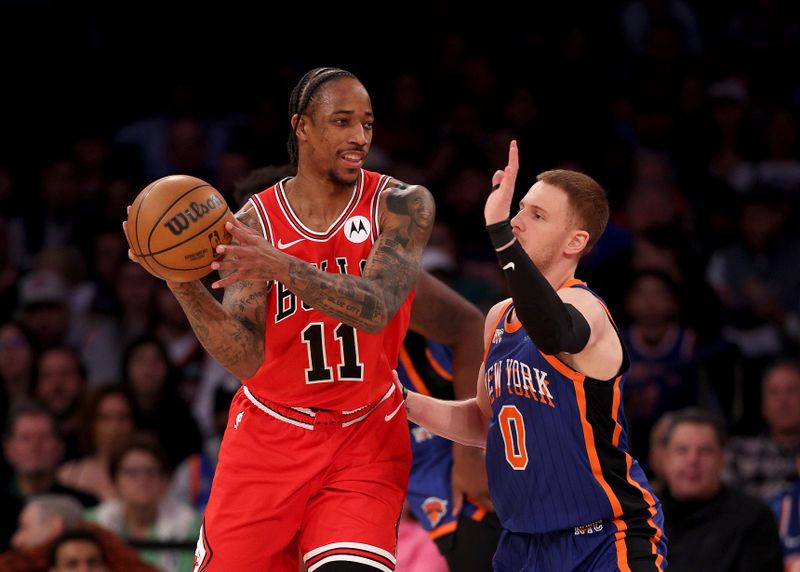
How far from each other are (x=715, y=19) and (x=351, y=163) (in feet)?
26.1

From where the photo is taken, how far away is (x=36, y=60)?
11.0 meters

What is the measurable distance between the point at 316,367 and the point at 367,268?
37 cm

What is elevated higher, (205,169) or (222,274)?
(205,169)

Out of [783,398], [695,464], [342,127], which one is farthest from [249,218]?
[783,398]

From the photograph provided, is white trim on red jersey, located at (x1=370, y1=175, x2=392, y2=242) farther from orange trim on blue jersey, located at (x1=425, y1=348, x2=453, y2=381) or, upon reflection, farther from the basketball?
orange trim on blue jersey, located at (x1=425, y1=348, x2=453, y2=381)

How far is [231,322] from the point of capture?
4145 millimetres

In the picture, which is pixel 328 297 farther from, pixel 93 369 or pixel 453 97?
pixel 453 97

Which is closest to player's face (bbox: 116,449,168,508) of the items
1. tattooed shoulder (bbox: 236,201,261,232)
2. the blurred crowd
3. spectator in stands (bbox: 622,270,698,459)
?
the blurred crowd

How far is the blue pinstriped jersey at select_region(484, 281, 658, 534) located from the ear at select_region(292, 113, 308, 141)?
3.28 feet

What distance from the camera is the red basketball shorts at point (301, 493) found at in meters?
4.15

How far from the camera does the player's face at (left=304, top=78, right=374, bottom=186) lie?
4.21 m

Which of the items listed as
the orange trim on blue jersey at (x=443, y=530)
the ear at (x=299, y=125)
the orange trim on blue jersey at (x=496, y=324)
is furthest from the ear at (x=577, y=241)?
the orange trim on blue jersey at (x=443, y=530)

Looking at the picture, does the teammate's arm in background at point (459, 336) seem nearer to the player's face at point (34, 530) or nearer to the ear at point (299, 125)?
the ear at point (299, 125)

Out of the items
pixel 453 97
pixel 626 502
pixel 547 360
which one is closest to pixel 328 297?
pixel 547 360
